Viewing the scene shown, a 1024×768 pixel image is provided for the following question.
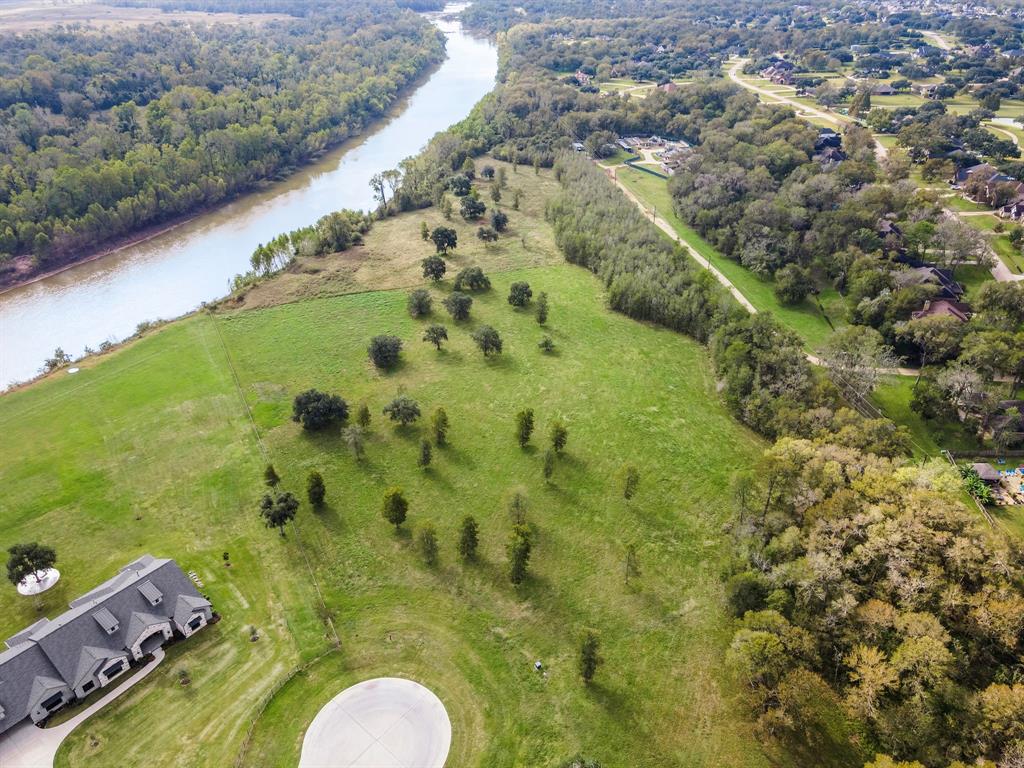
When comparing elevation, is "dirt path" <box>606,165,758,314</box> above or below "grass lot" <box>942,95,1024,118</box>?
below

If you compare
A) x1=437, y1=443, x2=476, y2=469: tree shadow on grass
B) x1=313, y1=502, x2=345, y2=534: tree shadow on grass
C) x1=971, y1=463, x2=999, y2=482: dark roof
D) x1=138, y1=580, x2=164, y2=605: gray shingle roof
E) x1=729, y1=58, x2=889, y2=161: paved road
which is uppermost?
x1=138, y1=580, x2=164, y2=605: gray shingle roof

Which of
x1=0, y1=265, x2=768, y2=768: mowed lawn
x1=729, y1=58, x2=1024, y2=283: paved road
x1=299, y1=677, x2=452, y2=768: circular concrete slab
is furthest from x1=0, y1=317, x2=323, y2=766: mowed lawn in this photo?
x1=729, y1=58, x2=1024, y2=283: paved road

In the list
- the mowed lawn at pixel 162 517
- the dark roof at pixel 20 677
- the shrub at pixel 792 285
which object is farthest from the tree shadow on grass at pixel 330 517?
the shrub at pixel 792 285

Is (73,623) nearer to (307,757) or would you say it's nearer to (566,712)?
(307,757)

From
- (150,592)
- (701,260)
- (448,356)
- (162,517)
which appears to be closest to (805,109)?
(701,260)

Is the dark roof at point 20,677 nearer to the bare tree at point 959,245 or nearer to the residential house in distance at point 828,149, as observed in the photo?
the bare tree at point 959,245

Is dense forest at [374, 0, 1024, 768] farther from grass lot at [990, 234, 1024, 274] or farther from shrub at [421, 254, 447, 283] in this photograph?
shrub at [421, 254, 447, 283]

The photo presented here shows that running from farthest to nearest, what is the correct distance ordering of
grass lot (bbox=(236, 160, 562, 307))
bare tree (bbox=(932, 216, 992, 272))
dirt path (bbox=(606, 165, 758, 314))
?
grass lot (bbox=(236, 160, 562, 307)) < dirt path (bbox=(606, 165, 758, 314)) < bare tree (bbox=(932, 216, 992, 272))
